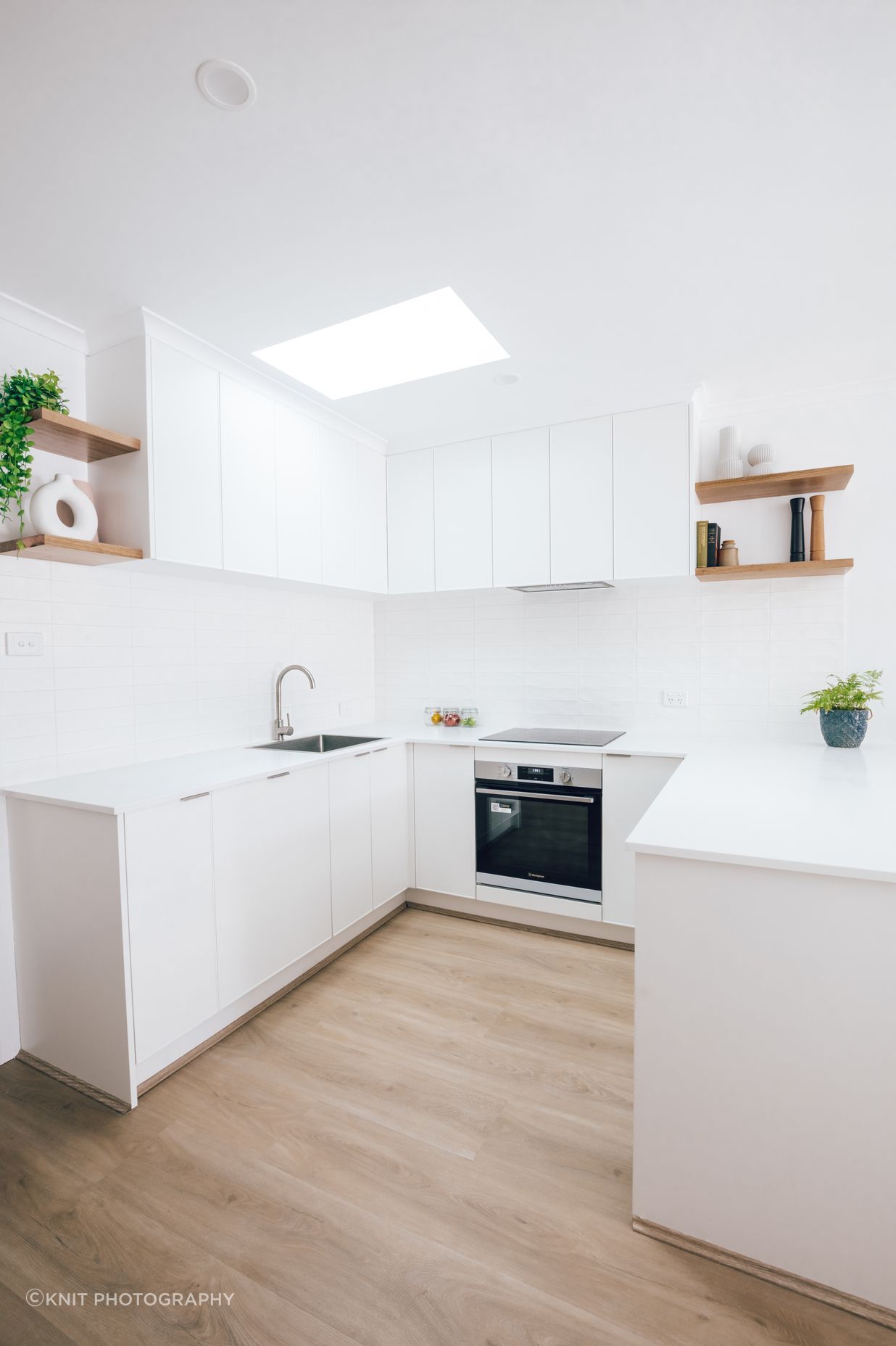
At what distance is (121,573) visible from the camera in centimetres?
245

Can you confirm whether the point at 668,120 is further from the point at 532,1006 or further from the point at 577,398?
the point at 532,1006

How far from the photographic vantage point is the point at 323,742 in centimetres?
346

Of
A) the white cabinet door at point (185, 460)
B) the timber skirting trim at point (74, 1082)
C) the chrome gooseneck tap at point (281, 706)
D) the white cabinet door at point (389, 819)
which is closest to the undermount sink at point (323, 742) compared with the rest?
the chrome gooseneck tap at point (281, 706)

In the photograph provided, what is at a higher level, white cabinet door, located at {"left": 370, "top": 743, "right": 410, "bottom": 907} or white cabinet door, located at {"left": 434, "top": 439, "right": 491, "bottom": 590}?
white cabinet door, located at {"left": 434, "top": 439, "right": 491, "bottom": 590}

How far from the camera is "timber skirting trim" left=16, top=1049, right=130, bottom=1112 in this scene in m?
1.89

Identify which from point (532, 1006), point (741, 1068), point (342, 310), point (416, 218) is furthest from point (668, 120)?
point (532, 1006)

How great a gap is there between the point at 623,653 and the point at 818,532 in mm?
1023

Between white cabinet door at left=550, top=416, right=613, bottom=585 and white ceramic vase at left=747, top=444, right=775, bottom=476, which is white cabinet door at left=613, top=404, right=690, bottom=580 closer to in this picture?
white cabinet door at left=550, top=416, right=613, bottom=585

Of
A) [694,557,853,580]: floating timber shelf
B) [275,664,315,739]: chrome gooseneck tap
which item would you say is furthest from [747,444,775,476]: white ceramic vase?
[275,664,315,739]: chrome gooseneck tap

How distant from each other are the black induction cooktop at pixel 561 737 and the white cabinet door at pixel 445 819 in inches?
7.7

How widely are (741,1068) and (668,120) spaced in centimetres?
206

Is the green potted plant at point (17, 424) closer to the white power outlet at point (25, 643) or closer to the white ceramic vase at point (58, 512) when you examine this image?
the white ceramic vase at point (58, 512)

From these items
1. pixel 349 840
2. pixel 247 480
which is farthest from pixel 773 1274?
pixel 247 480

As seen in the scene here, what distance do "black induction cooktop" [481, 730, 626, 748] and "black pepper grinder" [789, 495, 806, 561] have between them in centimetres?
114
